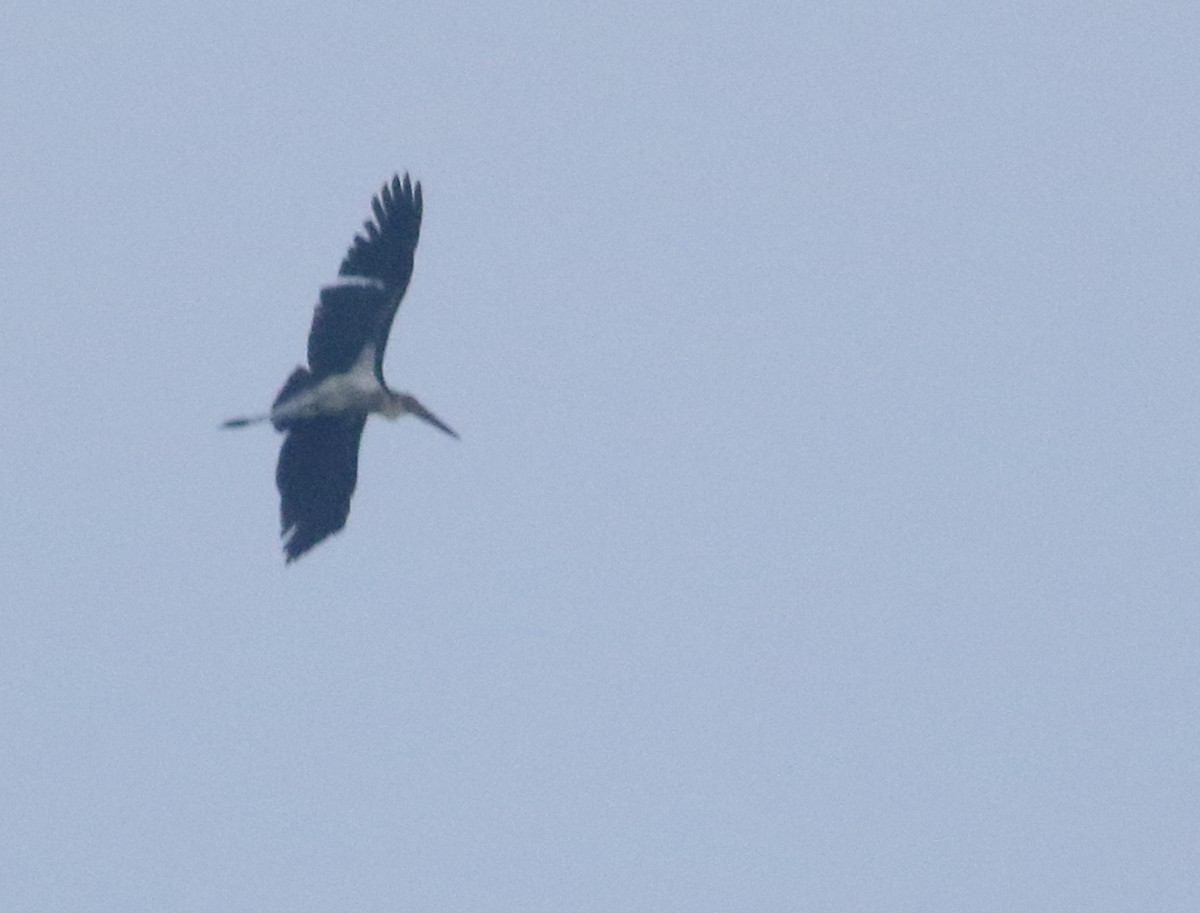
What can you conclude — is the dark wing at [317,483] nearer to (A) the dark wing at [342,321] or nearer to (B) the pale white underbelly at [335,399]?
(B) the pale white underbelly at [335,399]

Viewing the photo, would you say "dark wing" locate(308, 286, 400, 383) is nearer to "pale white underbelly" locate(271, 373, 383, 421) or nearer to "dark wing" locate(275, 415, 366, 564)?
"pale white underbelly" locate(271, 373, 383, 421)

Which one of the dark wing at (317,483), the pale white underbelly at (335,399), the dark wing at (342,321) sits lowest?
the dark wing at (317,483)

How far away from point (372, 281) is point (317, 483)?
2066 millimetres

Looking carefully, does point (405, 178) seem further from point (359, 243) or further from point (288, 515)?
point (288, 515)

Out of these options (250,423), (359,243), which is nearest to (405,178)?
(359,243)

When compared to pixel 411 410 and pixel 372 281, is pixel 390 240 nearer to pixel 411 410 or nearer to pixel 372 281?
pixel 372 281

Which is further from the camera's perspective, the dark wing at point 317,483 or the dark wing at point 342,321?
the dark wing at point 317,483

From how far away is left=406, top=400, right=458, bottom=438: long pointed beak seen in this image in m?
28.8

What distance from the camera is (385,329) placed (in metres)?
26.8

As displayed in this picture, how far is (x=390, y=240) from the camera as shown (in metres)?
26.4

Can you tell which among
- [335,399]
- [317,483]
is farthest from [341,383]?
[317,483]

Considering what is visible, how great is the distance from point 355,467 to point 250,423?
4.63 ft

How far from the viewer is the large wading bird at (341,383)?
86.8ft

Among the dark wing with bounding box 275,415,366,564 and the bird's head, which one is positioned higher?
the bird's head
